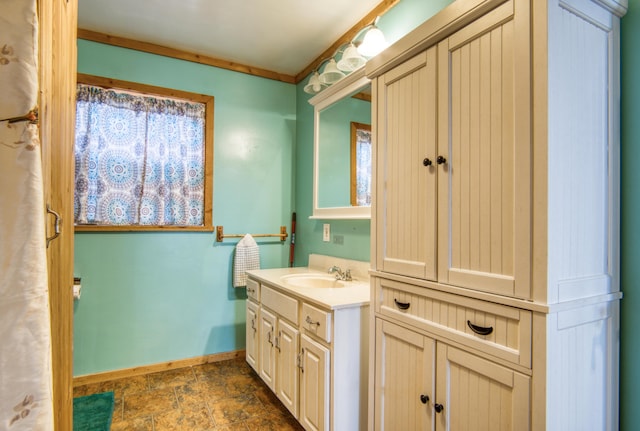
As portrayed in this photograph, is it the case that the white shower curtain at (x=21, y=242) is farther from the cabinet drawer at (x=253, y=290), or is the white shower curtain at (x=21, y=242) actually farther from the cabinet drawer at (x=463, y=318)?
the cabinet drawer at (x=253, y=290)

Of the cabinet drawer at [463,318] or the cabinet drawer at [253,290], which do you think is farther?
the cabinet drawer at [253,290]

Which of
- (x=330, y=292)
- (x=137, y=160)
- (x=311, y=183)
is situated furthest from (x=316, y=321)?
(x=137, y=160)

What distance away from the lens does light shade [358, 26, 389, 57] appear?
7.09ft

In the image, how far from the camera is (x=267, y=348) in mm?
2383

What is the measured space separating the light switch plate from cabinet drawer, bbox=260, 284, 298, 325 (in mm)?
657

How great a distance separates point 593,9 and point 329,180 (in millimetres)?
1862

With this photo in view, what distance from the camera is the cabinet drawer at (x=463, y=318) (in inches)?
42.1

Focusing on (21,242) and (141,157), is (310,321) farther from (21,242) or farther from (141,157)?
(141,157)

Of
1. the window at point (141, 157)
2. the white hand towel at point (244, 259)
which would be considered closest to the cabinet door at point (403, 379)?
the white hand towel at point (244, 259)

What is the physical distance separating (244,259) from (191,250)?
447mm

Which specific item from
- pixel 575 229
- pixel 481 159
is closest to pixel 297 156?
pixel 481 159

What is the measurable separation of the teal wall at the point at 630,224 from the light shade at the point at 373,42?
1234 millimetres

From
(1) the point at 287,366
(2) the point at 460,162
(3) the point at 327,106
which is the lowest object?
(1) the point at 287,366

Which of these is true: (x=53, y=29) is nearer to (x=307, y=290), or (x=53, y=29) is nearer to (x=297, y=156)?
(x=307, y=290)
